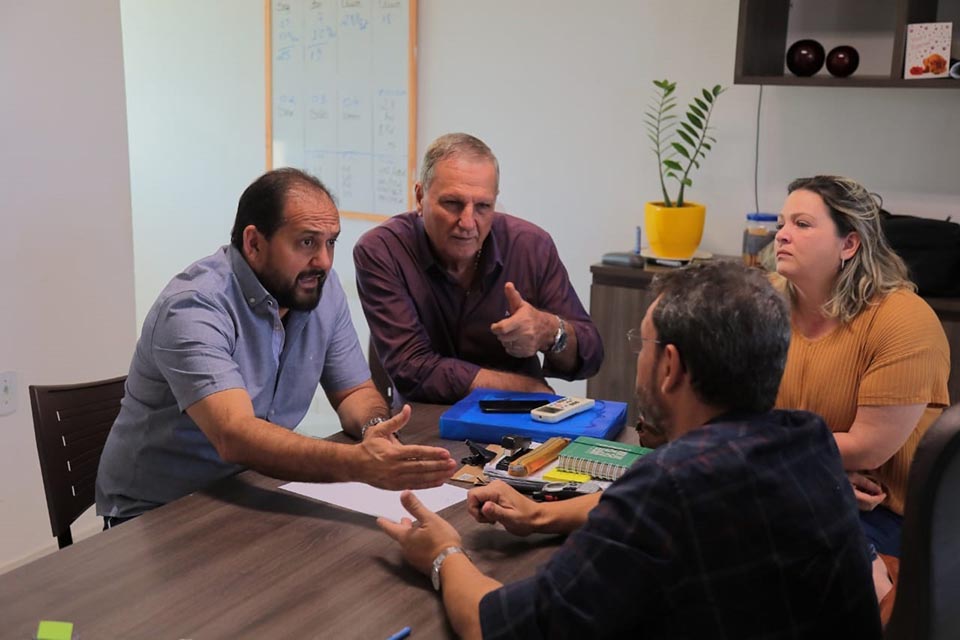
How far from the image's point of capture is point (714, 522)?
1134mm

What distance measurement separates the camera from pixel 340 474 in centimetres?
171

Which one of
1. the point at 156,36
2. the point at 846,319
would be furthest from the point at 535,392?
the point at 156,36

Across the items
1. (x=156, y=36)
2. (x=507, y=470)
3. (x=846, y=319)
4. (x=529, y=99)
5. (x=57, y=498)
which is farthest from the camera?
(x=156, y=36)

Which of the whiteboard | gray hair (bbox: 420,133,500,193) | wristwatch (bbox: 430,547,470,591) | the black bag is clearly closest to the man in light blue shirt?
wristwatch (bbox: 430,547,470,591)

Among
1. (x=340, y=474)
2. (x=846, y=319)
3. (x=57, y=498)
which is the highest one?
(x=846, y=319)

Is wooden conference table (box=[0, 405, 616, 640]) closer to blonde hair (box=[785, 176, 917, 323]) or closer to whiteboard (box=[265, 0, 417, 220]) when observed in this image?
blonde hair (box=[785, 176, 917, 323])

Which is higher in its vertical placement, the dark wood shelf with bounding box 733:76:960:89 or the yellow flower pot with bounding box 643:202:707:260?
the dark wood shelf with bounding box 733:76:960:89

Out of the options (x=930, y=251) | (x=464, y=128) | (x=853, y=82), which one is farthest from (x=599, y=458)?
(x=464, y=128)

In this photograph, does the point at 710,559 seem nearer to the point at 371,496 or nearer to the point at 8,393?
the point at 371,496

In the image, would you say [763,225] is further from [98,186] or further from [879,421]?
[98,186]

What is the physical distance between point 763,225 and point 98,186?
217 cm

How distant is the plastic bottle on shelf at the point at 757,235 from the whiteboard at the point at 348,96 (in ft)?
5.01

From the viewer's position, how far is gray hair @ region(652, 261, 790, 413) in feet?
4.06

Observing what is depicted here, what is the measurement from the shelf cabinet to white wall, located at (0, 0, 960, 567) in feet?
0.43
